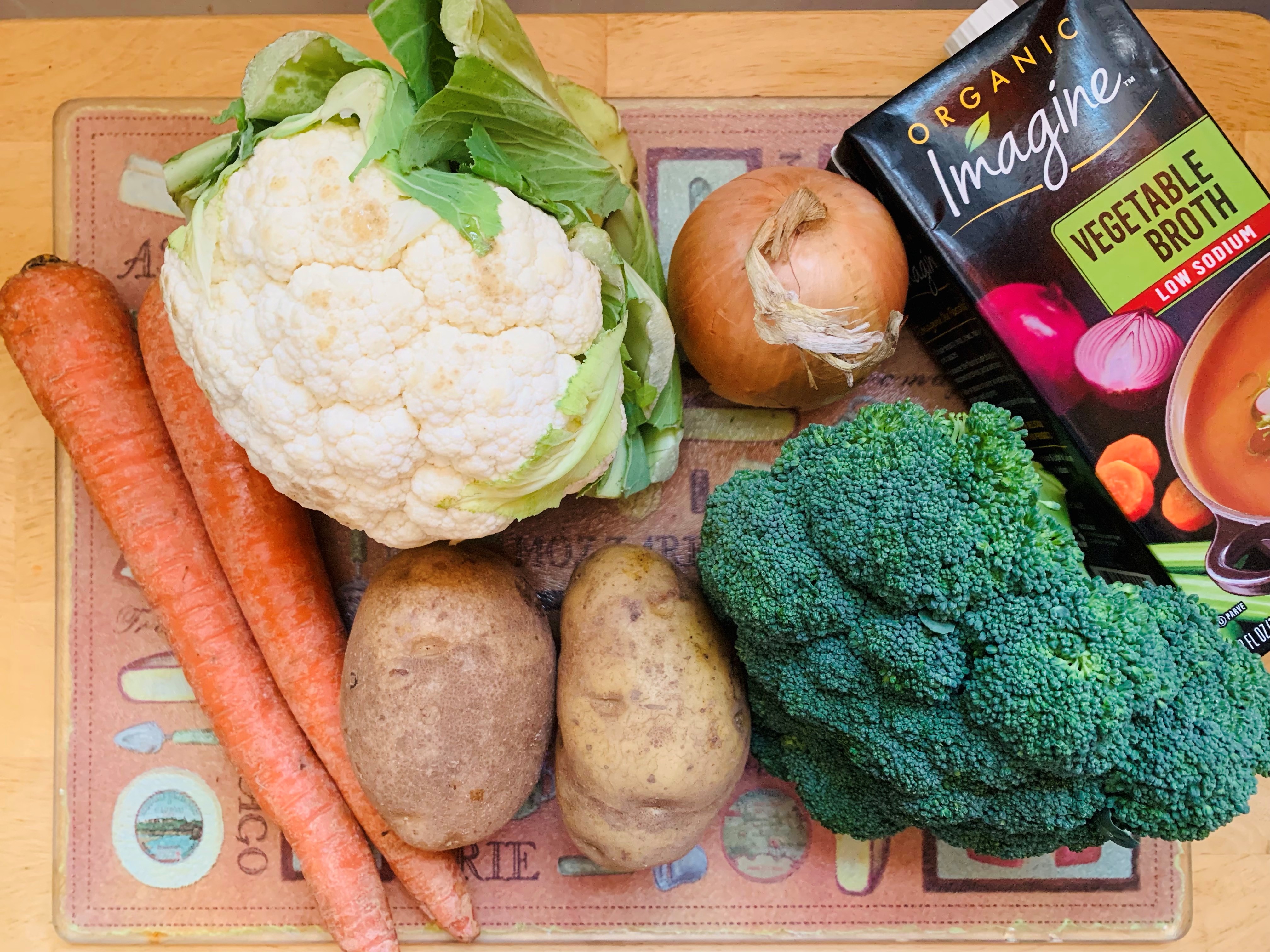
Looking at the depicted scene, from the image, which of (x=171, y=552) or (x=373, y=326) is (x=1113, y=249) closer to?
(x=373, y=326)

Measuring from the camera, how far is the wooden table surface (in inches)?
41.7

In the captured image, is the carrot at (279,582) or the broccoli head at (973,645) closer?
the broccoli head at (973,645)

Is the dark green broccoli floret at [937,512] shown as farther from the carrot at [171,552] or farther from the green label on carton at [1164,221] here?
the carrot at [171,552]

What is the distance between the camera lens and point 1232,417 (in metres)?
0.89

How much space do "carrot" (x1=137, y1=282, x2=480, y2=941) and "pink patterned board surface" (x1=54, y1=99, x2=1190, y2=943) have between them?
6 centimetres

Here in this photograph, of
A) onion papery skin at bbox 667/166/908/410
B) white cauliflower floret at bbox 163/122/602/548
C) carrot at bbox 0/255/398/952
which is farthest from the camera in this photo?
carrot at bbox 0/255/398/952

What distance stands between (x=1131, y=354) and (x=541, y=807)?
816mm

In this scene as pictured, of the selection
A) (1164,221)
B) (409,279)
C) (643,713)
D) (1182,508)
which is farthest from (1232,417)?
(409,279)

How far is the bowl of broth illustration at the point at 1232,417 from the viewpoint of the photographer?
0.88 meters

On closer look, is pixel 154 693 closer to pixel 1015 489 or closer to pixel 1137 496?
pixel 1015 489

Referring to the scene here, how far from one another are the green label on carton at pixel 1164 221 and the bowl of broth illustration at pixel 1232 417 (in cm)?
5

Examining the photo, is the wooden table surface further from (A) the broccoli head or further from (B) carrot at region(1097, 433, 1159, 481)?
(B) carrot at region(1097, 433, 1159, 481)

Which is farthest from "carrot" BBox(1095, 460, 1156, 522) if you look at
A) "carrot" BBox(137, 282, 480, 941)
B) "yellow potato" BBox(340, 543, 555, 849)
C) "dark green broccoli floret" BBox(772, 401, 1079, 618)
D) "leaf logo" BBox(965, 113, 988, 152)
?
"carrot" BBox(137, 282, 480, 941)

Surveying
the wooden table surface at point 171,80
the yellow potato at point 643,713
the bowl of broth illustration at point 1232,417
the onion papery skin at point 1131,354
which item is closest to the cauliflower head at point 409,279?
the yellow potato at point 643,713
